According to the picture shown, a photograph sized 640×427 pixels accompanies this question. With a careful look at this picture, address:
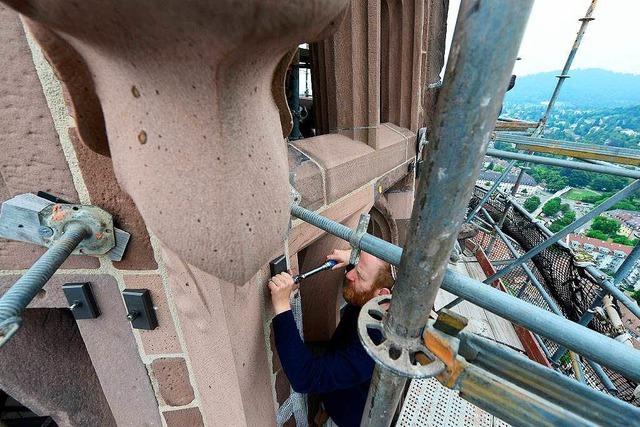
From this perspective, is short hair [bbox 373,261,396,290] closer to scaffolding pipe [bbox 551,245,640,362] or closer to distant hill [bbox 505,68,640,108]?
scaffolding pipe [bbox 551,245,640,362]

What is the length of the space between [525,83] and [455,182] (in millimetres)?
118261

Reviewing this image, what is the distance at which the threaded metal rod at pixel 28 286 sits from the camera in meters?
0.41

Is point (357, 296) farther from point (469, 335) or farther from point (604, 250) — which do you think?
point (604, 250)

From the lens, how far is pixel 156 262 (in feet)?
2.66

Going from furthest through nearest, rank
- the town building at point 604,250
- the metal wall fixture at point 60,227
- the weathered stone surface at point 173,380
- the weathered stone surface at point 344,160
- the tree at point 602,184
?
1. the tree at point 602,184
2. the town building at point 604,250
3. the weathered stone surface at point 344,160
4. the weathered stone surface at point 173,380
5. the metal wall fixture at point 60,227

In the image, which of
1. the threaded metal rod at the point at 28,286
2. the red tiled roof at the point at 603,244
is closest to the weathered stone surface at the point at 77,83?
the threaded metal rod at the point at 28,286

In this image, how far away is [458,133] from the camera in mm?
417

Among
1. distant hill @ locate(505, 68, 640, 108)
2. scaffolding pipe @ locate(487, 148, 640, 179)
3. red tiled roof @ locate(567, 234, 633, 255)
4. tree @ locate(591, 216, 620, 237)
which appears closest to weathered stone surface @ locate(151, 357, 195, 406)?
scaffolding pipe @ locate(487, 148, 640, 179)

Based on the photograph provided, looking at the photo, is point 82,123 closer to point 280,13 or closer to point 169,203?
point 169,203


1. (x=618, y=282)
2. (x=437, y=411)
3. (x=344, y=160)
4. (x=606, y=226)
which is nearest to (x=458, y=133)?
(x=344, y=160)

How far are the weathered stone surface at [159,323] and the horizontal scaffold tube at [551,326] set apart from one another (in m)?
0.59

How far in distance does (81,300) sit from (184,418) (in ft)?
1.80

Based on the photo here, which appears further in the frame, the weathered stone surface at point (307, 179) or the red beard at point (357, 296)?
the red beard at point (357, 296)

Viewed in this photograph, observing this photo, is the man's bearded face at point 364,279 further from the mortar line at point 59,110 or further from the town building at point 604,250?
the town building at point 604,250
